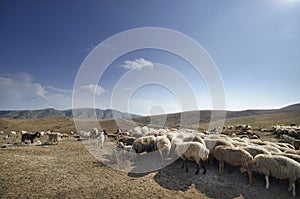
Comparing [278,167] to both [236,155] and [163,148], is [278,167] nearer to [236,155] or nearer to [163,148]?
[236,155]

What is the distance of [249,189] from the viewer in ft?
37.5

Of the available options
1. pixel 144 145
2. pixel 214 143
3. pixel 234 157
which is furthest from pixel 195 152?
pixel 144 145

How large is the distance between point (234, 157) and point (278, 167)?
2.52 meters

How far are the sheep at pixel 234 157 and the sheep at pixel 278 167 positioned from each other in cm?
38

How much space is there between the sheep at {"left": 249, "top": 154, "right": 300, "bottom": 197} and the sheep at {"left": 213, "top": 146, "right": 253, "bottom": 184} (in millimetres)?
377

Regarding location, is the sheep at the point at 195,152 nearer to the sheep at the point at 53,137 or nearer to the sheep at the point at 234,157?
the sheep at the point at 234,157

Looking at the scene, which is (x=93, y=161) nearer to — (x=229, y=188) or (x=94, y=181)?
(x=94, y=181)

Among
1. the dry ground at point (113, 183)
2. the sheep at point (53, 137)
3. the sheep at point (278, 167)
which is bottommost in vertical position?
the dry ground at point (113, 183)

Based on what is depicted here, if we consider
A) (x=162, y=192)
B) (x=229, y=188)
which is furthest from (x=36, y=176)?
(x=229, y=188)

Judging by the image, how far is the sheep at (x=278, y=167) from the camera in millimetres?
10742

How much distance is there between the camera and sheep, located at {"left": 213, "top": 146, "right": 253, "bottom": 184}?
40.3 feet

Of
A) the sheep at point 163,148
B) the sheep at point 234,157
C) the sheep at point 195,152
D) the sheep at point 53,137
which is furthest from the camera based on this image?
the sheep at point 53,137

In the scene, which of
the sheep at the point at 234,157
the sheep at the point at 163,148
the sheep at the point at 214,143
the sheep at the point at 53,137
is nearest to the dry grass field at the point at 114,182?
the sheep at the point at 234,157

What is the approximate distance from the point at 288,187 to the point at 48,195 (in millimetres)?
14136
